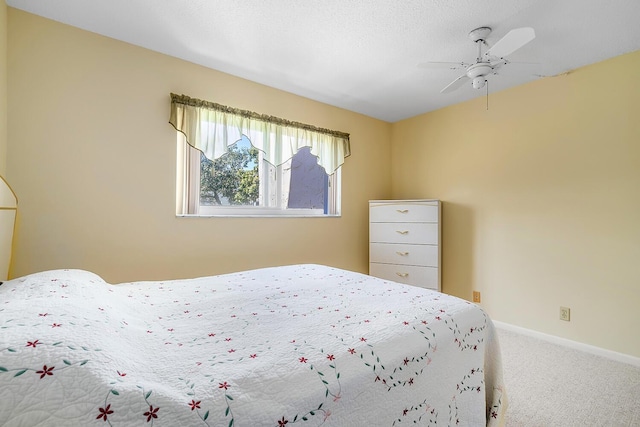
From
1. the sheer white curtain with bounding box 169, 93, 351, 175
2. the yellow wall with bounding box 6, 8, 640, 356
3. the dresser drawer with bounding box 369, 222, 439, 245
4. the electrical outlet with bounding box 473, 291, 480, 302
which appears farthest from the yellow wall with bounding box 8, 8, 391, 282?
the electrical outlet with bounding box 473, 291, 480, 302

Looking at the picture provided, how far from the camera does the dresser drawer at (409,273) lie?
3.00m

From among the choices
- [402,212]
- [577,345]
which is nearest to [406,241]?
[402,212]

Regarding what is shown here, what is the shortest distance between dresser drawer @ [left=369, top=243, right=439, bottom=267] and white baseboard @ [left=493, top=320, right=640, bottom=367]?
2.93ft

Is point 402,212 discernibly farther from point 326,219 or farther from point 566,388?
point 566,388

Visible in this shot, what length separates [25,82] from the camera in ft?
5.81

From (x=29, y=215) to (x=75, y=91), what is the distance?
33.5 inches

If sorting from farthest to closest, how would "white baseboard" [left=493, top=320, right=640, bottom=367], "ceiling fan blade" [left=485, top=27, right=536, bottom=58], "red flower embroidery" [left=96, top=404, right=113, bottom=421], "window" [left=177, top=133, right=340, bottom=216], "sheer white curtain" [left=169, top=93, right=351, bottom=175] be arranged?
"window" [left=177, top=133, right=340, bottom=216] < "sheer white curtain" [left=169, top=93, right=351, bottom=175] < "white baseboard" [left=493, top=320, right=640, bottom=367] < "ceiling fan blade" [left=485, top=27, right=536, bottom=58] < "red flower embroidery" [left=96, top=404, right=113, bottom=421]

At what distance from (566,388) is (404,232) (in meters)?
1.72

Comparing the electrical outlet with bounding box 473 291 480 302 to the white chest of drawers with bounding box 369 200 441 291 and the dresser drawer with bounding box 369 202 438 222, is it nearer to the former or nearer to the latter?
the white chest of drawers with bounding box 369 200 441 291

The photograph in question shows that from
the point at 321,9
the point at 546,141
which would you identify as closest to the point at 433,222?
the point at 546,141

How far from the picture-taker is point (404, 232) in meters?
3.15

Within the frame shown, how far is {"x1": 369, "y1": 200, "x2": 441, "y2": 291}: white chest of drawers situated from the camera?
3.02 meters

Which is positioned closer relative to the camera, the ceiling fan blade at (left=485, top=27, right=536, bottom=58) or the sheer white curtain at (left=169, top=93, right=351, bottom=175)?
the ceiling fan blade at (left=485, top=27, right=536, bottom=58)

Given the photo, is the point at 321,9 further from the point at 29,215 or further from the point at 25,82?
the point at 29,215
